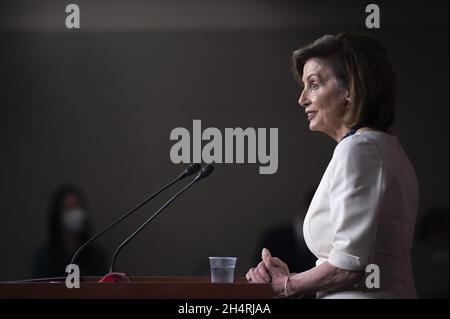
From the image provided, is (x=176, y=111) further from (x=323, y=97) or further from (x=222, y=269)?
(x=222, y=269)

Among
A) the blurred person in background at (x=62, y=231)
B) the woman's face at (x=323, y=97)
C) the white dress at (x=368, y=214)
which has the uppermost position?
the woman's face at (x=323, y=97)

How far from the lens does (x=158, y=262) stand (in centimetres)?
541

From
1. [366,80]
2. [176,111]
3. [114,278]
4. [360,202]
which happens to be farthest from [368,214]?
[176,111]

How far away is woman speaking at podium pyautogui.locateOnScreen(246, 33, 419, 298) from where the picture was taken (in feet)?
5.28

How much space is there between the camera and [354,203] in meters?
1.61

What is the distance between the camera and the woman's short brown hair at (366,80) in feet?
5.82

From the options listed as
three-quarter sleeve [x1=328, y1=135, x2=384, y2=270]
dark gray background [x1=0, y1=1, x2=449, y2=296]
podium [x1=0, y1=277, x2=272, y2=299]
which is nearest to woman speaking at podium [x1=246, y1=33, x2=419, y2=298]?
three-quarter sleeve [x1=328, y1=135, x2=384, y2=270]

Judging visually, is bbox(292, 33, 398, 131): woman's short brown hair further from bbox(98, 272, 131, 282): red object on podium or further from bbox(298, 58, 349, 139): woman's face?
bbox(98, 272, 131, 282): red object on podium

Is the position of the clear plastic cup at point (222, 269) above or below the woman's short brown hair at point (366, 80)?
below

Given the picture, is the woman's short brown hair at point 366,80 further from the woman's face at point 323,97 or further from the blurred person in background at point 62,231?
the blurred person in background at point 62,231

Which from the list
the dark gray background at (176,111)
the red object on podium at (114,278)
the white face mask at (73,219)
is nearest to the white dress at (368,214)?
the red object on podium at (114,278)

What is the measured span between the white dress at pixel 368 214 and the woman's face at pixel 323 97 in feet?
0.49

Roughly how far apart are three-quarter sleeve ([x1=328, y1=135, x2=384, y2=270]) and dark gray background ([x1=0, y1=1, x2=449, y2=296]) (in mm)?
3815
